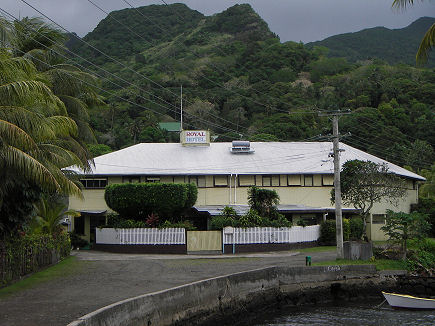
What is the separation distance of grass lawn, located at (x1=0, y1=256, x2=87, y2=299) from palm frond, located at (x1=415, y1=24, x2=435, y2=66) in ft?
48.9

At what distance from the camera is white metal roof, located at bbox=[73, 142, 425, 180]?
3838cm

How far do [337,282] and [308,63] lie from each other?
9158 cm

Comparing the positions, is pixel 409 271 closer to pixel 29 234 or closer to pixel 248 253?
pixel 248 253

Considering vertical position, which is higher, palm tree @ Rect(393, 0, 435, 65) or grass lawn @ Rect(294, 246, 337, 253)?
palm tree @ Rect(393, 0, 435, 65)

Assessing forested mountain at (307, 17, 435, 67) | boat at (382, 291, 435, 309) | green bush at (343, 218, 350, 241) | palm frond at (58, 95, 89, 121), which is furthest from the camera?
forested mountain at (307, 17, 435, 67)

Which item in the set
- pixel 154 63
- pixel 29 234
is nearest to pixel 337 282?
pixel 29 234

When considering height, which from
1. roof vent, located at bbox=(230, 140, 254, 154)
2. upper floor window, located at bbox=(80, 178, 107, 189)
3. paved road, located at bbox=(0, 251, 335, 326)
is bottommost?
paved road, located at bbox=(0, 251, 335, 326)

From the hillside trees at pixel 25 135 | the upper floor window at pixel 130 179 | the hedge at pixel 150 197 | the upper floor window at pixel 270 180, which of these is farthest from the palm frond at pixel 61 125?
the upper floor window at pixel 270 180

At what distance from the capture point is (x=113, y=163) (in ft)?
128

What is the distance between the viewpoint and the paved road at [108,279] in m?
13.7

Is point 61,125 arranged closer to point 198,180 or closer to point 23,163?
point 23,163

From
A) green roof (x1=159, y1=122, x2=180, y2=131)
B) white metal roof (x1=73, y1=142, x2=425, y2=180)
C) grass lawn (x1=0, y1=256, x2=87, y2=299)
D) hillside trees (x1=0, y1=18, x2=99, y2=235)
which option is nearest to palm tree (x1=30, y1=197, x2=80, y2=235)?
grass lawn (x1=0, y1=256, x2=87, y2=299)

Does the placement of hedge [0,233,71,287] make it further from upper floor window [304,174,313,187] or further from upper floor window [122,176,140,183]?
upper floor window [304,174,313,187]

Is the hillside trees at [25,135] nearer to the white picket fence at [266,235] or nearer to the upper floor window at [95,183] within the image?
the white picket fence at [266,235]
